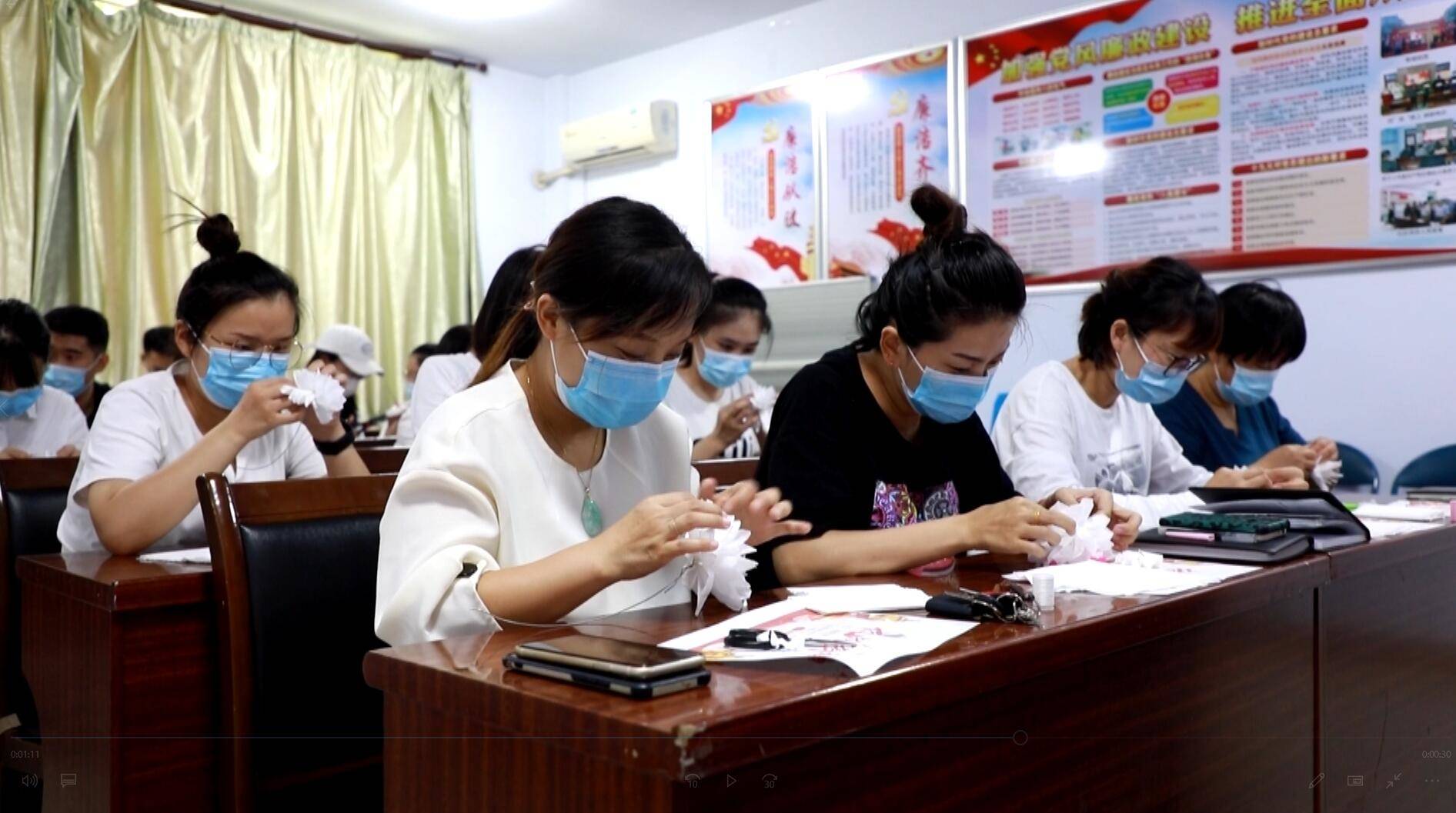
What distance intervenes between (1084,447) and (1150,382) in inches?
8.2

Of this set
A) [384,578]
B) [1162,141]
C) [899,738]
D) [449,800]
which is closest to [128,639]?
[384,578]

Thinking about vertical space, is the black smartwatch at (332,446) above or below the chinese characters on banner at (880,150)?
below

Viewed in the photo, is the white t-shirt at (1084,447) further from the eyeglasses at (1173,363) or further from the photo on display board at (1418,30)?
the photo on display board at (1418,30)

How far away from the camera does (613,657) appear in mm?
847

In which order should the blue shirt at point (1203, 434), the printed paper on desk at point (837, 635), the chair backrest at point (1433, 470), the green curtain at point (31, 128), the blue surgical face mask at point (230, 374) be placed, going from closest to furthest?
the printed paper on desk at point (837, 635) < the blue surgical face mask at point (230, 374) < the blue shirt at point (1203, 434) < the chair backrest at point (1433, 470) < the green curtain at point (31, 128)

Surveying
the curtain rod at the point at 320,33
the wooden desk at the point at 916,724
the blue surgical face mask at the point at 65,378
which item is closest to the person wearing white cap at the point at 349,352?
the blue surgical face mask at the point at 65,378

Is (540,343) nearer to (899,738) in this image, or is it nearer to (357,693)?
(357,693)

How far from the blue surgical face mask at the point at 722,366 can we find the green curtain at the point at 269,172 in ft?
6.73

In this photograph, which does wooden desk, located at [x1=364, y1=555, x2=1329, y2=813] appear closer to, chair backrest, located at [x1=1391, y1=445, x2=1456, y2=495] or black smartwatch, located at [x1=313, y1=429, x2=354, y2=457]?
black smartwatch, located at [x1=313, y1=429, x2=354, y2=457]

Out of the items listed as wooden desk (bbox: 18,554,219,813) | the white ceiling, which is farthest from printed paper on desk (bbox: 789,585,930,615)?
the white ceiling

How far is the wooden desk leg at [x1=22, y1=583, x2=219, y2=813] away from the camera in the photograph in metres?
1.50

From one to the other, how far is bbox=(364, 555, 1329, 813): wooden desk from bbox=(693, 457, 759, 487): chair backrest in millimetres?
629

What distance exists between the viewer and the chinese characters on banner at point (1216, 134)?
3240mm

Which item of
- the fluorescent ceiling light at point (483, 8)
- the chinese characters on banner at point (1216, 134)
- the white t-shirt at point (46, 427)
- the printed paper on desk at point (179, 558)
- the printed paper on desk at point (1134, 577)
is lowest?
the printed paper on desk at point (179, 558)
